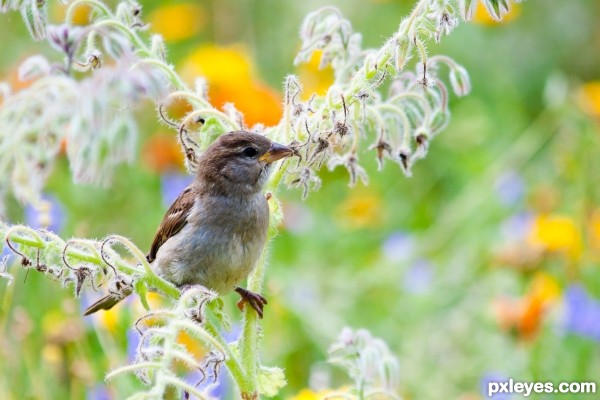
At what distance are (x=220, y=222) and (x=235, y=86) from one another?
2.54m

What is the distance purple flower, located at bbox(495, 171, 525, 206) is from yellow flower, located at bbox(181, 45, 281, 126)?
50.4 inches

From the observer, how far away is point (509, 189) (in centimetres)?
568

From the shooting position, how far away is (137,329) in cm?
205

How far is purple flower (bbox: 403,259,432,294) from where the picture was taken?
16.5 ft

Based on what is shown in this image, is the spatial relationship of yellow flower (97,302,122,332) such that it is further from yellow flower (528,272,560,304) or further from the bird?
Result: yellow flower (528,272,560,304)

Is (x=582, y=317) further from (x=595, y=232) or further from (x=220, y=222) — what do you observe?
(x=220, y=222)

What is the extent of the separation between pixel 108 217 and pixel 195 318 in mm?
3821

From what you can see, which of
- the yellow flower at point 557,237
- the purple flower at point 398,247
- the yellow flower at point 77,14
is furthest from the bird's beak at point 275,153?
the yellow flower at point 77,14

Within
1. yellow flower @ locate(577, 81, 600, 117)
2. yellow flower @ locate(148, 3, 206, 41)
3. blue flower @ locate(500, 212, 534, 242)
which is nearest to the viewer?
blue flower @ locate(500, 212, 534, 242)

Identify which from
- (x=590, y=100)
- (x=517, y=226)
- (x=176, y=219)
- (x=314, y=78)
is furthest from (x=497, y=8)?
(x=314, y=78)

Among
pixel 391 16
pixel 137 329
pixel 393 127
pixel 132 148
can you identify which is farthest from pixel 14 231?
pixel 391 16

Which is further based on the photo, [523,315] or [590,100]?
[590,100]

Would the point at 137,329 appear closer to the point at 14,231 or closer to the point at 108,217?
the point at 14,231

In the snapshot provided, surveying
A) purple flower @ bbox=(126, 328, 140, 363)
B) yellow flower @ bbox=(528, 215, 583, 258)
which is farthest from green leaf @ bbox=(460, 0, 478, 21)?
yellow flower @ bbox=(528, 215, 583, 258)
